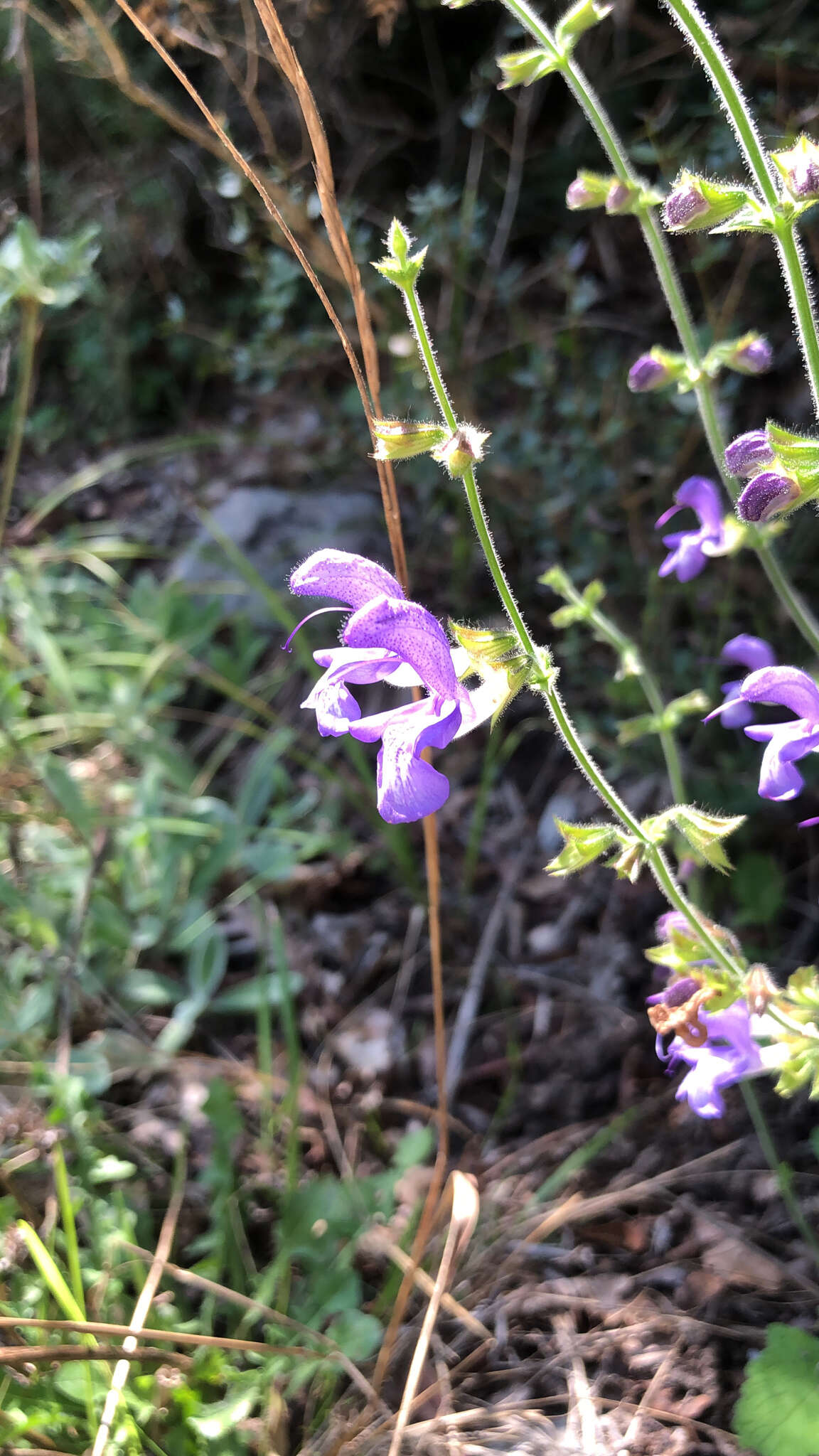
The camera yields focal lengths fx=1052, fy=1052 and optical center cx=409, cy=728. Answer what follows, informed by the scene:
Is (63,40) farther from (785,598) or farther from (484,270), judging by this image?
(785,598)

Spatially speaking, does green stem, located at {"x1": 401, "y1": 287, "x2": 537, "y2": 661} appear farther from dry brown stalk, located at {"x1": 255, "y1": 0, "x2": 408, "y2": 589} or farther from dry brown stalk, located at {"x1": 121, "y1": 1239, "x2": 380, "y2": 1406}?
dry brown stalk, located at {"x1": 121, "y1": 1239, "x2": 380, "y2": 1406}

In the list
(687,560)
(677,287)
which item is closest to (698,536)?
(687,560)

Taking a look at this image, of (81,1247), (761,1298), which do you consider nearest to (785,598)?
(761,1298)

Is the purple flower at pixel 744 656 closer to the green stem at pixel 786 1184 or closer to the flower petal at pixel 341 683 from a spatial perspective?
the green stem at pixel 786 1184

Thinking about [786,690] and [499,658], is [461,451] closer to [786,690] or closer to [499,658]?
[499,658]

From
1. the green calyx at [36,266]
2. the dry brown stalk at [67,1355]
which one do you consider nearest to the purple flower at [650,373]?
the green calyx at [36,266]

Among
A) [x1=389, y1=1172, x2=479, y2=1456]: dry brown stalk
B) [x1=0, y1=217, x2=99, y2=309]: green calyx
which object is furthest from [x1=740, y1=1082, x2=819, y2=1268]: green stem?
[x1=0, y1=217, x2=99, y2=309]: green calyx

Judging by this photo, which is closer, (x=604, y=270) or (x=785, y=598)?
(x=785, y=598)
